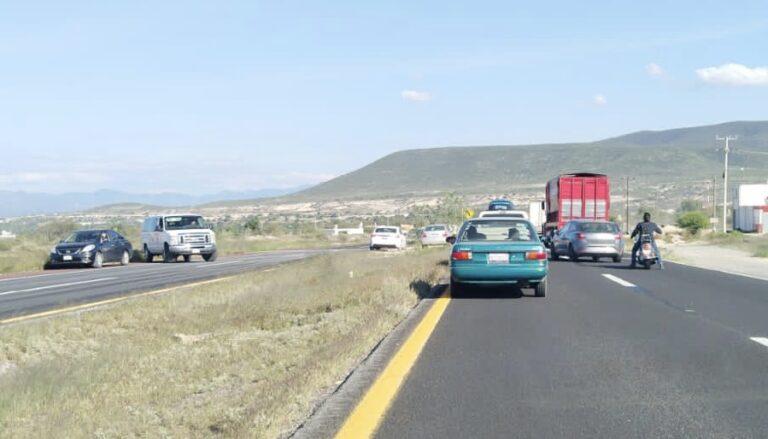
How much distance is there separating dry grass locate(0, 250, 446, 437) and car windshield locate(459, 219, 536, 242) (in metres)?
1.67

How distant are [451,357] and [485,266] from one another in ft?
22.5

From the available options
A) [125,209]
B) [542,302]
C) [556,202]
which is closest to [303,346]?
[542,302]

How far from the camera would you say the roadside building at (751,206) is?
78.9m

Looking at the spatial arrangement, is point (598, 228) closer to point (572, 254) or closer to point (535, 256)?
point (572, 254)

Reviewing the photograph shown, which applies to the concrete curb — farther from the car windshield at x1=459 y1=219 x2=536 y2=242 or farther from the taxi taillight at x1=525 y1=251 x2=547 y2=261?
the car windshield at x1=459 y1=219 x2=536 y2=242

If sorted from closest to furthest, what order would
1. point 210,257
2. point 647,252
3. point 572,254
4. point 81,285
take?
point 81,285 → point 647,252 → point 572,254 → point 210,257

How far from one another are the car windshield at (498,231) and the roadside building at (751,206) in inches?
2598

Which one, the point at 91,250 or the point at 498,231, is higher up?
the point at 498,231

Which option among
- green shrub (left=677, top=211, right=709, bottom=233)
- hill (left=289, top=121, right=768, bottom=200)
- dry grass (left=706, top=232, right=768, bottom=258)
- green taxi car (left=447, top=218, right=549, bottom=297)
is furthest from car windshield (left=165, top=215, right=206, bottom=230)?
hill (left=289, top=121, right=768, bottom=200)

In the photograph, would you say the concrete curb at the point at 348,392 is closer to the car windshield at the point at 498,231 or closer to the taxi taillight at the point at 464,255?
the taxi taillight at the point at 464,255

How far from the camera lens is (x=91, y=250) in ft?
120

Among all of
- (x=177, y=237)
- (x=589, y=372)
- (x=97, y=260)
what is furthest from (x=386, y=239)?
(x=589, y=372)

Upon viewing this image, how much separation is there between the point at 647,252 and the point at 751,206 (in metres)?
57.9

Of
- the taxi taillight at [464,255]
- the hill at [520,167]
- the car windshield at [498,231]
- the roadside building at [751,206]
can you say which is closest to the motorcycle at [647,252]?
the car windshield at [498,231]
